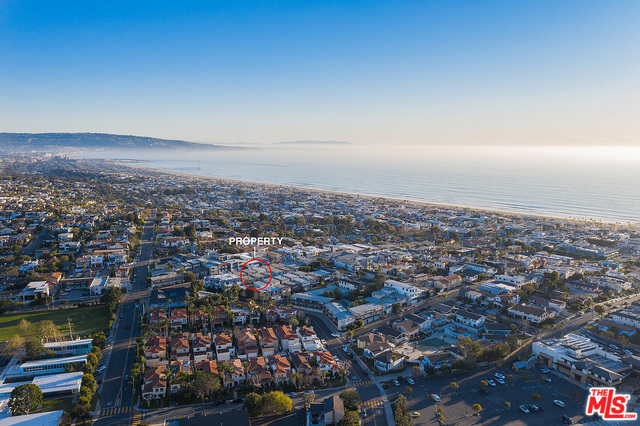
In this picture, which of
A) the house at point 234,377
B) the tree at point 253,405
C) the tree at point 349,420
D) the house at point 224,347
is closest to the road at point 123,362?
the house at point 234,377

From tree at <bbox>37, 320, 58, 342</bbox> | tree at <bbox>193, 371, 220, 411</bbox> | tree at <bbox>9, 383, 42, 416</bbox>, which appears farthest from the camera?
tree at <bbox>37, 320, 58, 342</bbox>

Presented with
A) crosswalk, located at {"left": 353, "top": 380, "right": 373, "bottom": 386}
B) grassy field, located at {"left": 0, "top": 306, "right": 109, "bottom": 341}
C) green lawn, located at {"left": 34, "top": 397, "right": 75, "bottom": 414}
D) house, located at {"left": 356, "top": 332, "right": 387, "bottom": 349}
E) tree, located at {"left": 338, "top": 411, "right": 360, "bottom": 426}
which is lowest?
grassy field, located at {"left": 0, "top": 306, "right": 109, "bottom": 341}

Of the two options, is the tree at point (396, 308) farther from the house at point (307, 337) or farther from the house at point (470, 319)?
the house at point (307, 337)

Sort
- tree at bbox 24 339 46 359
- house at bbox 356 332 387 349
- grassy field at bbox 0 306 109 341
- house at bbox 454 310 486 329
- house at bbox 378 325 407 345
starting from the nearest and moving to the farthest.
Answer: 1. tree at bbox 24 339 46 359
2. house at bbox 356 332 387 349
3. house at bbox 378 325 407 345
4. grassy field at bbox 0 306 109 341
5. house at bbox 454 310 486 329

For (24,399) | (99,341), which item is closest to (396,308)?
(99,341)

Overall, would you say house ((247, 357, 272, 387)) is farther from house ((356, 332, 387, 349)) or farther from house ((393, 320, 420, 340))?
house ((393, 320, 420, 340))

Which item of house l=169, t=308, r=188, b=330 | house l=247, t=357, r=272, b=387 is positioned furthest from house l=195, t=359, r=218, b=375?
house l=169, t=308, r=188, b=330

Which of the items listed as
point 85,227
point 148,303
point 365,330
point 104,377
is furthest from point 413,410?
point 85,227

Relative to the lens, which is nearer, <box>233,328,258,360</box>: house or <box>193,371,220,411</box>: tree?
<box>193,371,220,411</box>: tree
